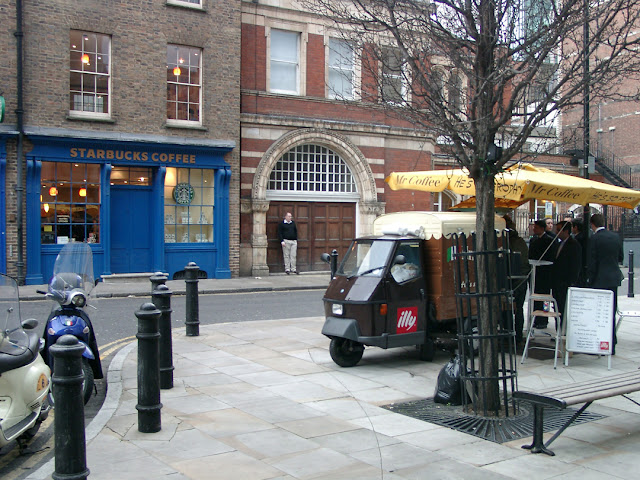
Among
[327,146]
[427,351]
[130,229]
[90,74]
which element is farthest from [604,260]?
[90,74]

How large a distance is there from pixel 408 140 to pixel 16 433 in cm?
2070

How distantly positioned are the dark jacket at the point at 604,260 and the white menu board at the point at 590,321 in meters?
1.11

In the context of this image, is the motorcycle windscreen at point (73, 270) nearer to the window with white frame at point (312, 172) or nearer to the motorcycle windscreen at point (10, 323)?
the motorcycle windscreen at point (10, 323)

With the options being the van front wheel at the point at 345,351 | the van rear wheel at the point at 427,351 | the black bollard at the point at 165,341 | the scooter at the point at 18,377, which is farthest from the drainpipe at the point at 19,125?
the scooter at the point at 18,377

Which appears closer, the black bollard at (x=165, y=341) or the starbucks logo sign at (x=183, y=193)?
the black bollard at (x=165, y=341)

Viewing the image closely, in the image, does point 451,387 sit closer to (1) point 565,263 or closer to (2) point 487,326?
(2) point 487,326

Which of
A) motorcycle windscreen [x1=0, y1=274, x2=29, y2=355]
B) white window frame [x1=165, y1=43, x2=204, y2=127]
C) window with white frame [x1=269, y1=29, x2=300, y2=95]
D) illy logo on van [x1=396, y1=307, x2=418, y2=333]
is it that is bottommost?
illy logo on van [x1=396, y1=307, x2=418, y2=333]

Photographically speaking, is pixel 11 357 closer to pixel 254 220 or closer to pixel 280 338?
pixel 280 338

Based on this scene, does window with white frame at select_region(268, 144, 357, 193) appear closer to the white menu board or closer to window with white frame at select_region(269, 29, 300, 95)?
window with white frame at select_region(269, 29, 300, 95)

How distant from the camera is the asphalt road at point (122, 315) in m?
5.52

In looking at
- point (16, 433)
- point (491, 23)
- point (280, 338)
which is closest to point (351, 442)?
point (16, 433)

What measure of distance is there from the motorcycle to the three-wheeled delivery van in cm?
295

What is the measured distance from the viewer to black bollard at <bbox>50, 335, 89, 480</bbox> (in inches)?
163

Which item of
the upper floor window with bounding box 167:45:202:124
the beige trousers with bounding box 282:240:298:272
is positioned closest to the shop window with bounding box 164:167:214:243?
the upper floor window with bounding box 167:45:202:124
